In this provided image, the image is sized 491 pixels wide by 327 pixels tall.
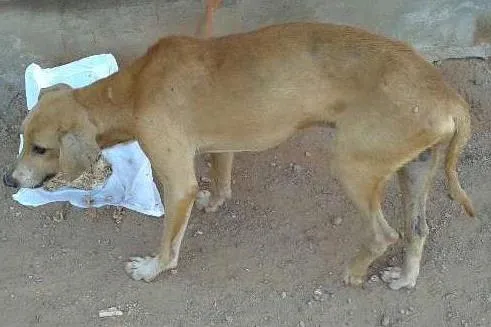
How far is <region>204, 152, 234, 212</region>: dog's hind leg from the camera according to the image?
17.5 feet

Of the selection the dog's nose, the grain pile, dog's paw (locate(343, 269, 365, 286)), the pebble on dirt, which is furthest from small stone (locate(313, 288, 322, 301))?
the dog's nose

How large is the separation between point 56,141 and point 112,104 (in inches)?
13.8

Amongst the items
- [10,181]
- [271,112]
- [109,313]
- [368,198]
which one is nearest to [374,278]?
[368,198]

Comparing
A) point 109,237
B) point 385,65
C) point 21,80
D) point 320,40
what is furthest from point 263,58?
point 21,80

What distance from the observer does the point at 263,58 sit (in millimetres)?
4523

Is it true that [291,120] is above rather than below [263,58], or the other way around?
below

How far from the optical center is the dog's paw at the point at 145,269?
494cm

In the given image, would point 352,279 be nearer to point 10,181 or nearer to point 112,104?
point 112,104

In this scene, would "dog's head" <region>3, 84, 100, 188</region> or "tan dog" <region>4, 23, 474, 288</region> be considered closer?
"tan dog" <region>4, 23, 474, 288</region>

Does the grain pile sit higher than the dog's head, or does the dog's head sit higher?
the dog's head

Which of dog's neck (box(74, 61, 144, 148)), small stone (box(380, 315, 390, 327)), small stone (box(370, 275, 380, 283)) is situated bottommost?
small stone (box(380, 315, 390, 327))

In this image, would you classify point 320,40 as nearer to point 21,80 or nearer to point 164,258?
point 164,258

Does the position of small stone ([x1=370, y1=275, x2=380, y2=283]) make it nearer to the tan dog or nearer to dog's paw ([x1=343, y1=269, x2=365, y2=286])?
dog's paw ([x1=343, y1=269, x2=365, y2=286])

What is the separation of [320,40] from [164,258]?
1.48 m
